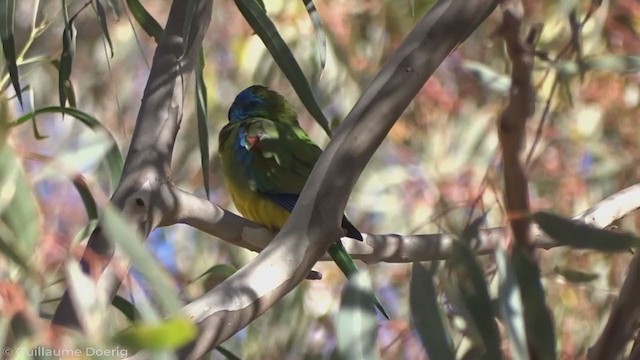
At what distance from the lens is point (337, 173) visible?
1.13 m

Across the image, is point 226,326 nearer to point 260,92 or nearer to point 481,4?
point 481,4

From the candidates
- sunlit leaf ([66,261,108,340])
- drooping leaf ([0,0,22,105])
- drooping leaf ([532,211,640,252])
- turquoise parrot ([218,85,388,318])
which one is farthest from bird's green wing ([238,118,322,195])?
sunlit leaf ([66,261,108,340])

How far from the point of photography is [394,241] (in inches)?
57.5

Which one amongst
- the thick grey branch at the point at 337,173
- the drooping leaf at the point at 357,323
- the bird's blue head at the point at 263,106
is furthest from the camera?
the bird's blue head at the point at 263,106

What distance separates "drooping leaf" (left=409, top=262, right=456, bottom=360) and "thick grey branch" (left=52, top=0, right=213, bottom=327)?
0.34 metres

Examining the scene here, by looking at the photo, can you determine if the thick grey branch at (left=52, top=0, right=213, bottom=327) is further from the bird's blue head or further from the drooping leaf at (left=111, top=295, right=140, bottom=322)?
the bird's blue head

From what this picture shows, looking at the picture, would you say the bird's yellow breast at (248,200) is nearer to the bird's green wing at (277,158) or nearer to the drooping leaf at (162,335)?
the bird's green wing at (277,158)

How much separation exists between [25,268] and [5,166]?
9 cm

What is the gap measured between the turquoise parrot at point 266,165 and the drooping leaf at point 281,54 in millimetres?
384

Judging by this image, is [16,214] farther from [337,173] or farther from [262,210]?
[262,210]

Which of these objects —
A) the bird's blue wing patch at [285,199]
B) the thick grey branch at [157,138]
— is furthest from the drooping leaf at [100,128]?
the bird's blue wing patch at [285,199]

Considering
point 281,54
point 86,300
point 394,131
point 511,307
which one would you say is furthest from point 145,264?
point 394,131

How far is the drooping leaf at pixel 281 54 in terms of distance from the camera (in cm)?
137

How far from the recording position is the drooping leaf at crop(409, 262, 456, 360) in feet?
3.29
